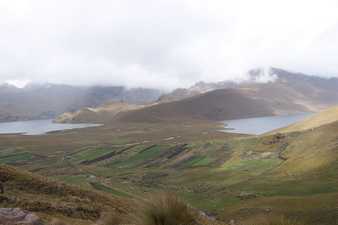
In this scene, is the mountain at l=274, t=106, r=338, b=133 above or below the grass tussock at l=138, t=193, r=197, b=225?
below

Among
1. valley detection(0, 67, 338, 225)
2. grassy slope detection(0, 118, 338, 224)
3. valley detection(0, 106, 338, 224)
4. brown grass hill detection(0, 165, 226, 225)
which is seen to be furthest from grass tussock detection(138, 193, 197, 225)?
grassy slope detection(0, 118, 338, 224)

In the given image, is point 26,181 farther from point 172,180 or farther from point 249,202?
point 172,180

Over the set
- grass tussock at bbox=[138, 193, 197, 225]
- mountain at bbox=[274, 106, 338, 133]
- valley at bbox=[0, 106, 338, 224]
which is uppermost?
grass tussock at bbox=[138, 193, 197, 225]

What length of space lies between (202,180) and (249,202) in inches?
1344

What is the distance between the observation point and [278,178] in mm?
82875

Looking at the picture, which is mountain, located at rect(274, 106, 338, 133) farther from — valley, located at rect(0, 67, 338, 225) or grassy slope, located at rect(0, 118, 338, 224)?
grassy slope, located at rect(0, 118, 338, 224)

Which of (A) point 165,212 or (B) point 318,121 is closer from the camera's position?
(A) point 165,212

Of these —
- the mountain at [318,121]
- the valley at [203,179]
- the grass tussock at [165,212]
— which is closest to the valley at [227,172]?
the valley at [203,179]

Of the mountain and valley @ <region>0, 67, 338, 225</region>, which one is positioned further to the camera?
the mountain

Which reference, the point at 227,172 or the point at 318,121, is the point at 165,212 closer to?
the point at 227,172

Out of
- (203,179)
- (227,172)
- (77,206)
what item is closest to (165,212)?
(77,206)

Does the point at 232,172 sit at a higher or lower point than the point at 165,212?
lower

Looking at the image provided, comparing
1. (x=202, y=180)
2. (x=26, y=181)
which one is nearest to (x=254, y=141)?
(x=202, y=180)

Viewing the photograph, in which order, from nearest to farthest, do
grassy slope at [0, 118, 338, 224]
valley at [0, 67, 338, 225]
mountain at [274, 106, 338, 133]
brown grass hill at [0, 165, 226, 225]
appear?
brown grass hill at [0, 165, 226, 225] < valley at [0, 67, 338, 225] < grassy slope at [0, 118, 338, 224] < mountain at [274, 106, 338, 133]
